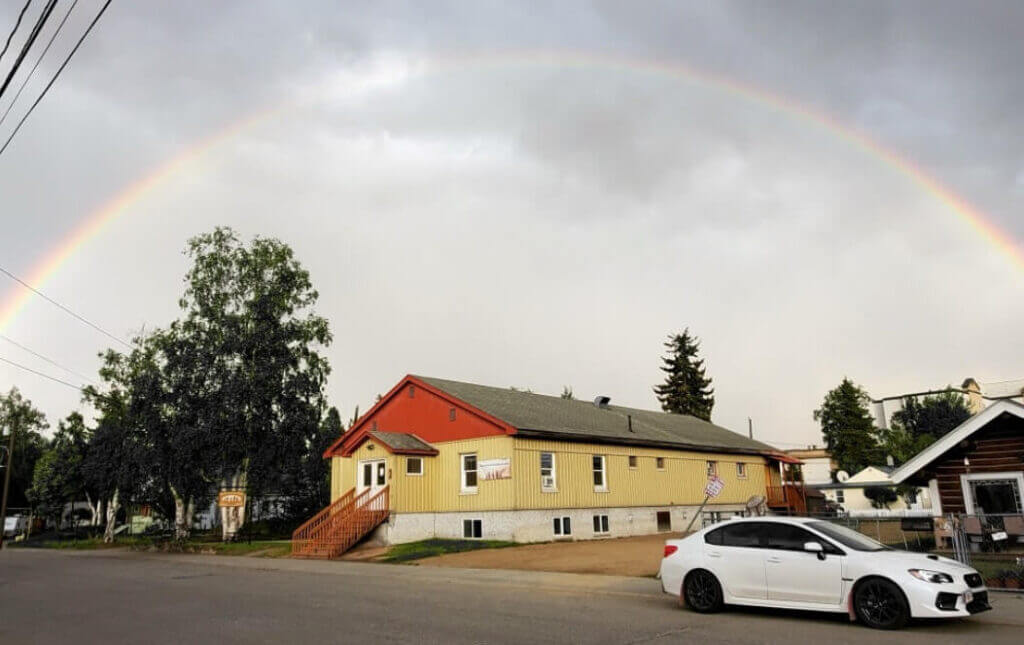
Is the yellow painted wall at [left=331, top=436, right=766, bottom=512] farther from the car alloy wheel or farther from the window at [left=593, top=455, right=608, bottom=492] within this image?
the car alloy wheel

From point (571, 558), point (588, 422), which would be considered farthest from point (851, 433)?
point (571, 558)

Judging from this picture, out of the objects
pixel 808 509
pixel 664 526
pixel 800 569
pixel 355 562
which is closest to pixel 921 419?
pixel 808 509

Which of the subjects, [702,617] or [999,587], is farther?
[999,587]

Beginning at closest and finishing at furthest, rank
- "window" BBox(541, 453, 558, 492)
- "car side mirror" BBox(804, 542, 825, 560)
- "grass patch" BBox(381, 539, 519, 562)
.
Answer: "car side mirror" BBox(804, 542, 825, 560) < "grass patch" BBox(381, 539, 519, 562) < "window" BBox(541, 453, 558, 492)

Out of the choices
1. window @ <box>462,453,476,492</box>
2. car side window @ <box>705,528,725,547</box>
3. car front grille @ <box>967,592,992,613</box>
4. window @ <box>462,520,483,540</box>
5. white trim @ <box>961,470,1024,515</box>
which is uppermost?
window @ <box>462,453,476,492</box>

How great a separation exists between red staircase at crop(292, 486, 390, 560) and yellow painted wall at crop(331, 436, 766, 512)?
2.29 feet

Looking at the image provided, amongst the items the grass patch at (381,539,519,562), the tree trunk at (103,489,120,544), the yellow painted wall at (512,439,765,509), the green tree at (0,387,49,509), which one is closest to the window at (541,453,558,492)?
the yellow painted wall at (512,439,765,509)

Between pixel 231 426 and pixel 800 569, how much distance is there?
33.1 metres

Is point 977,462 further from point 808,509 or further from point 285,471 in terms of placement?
A: point 285,471

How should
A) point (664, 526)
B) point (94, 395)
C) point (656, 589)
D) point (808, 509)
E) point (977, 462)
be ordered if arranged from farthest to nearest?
point (94, 395), point (808, 509), point (664, 526), point (977, 462), point (656, 589)

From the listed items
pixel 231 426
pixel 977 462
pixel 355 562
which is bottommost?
pixel 355 562

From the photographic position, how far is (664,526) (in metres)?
34.1

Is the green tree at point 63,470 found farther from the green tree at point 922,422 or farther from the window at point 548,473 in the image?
the green tree at point 922,422

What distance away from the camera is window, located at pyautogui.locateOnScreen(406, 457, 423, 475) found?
2986cm
